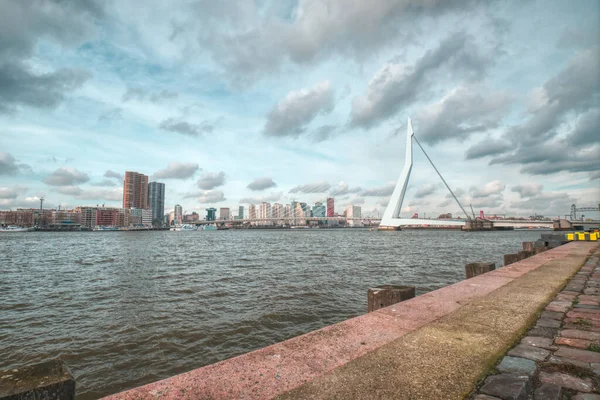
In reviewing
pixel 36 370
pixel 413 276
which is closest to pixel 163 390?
pixel 36 370

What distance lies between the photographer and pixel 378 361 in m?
2.12

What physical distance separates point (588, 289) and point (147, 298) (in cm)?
868

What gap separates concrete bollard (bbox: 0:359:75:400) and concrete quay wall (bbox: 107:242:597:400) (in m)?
0.26

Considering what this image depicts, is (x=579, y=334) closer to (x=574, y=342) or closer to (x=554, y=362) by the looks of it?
(x=574, y=342)

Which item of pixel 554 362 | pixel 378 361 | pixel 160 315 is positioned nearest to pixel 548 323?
pixel 554 362

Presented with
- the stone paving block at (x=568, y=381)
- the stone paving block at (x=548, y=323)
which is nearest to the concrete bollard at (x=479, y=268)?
the stone paving block at (x=548, y=323)

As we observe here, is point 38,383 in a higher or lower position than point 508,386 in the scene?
higher

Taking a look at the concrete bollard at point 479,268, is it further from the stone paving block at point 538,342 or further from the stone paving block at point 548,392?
the stone paving block at point 548,392

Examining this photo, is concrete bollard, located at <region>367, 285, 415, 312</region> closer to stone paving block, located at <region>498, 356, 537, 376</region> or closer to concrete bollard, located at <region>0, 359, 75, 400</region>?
stone paving block, located at <region>498, 356, 537, 376</region>

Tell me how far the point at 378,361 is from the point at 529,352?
3.70 feet

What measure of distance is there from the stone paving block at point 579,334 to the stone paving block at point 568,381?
0.89 m

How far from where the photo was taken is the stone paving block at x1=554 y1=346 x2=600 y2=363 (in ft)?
6.87

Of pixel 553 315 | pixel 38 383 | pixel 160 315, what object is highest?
pixel 38 383

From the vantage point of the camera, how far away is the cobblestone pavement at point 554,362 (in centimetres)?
168
